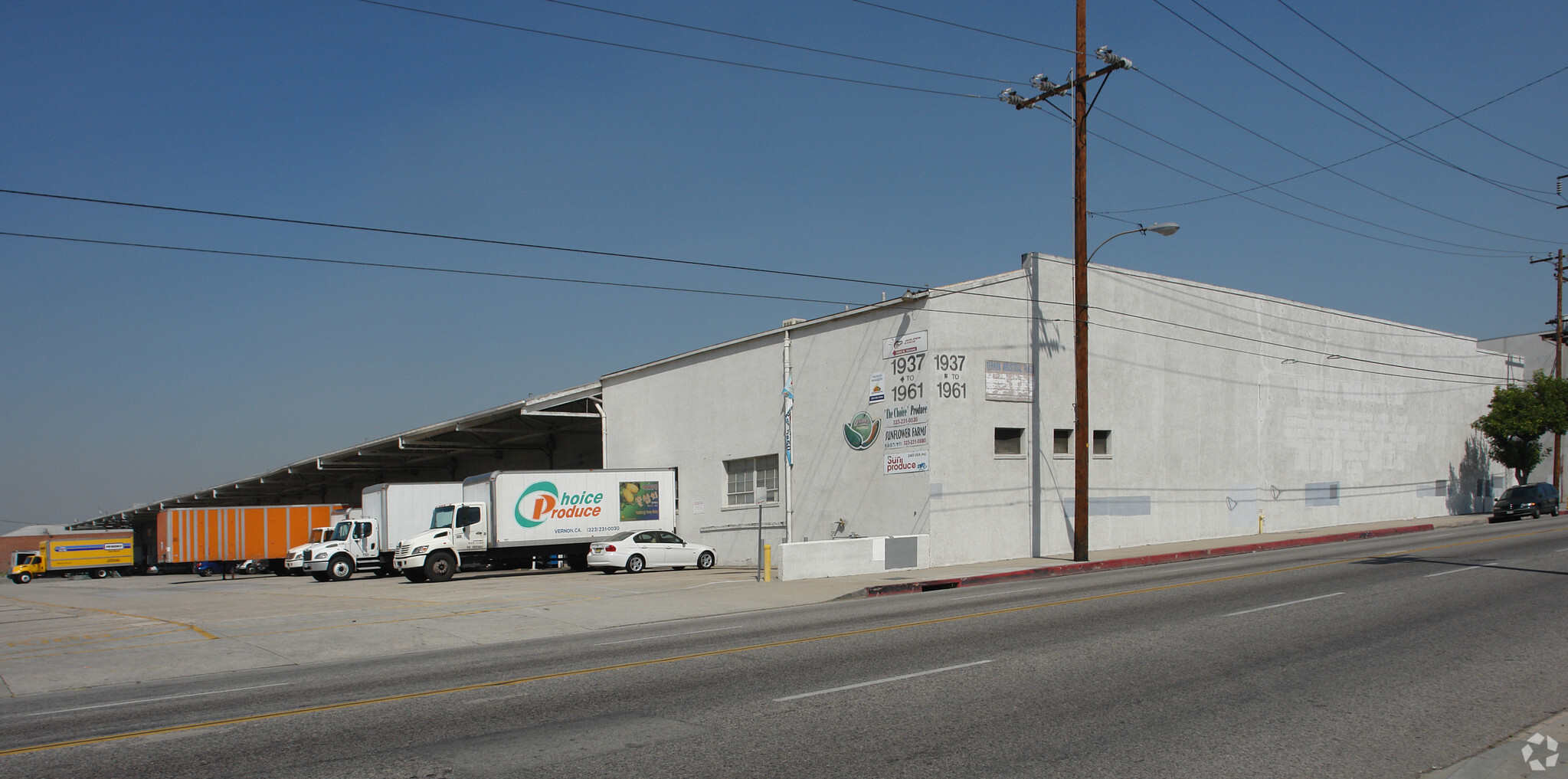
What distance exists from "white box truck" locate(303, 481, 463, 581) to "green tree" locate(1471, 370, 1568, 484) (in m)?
48.4

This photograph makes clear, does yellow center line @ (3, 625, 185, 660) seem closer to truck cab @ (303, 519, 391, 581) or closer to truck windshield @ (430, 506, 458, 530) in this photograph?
truck windshield @ (430, 506, 458, 530)

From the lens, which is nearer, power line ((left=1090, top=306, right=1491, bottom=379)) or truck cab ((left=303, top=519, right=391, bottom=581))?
power line ((left=1090, top=306, right=1491, bottom=379))

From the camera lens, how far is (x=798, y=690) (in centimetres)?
889

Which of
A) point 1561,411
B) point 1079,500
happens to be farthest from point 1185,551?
point 1561,411

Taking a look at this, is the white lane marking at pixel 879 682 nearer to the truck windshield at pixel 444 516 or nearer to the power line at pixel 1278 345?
the power line at pixel 1278 345

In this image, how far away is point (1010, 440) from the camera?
90.7ft

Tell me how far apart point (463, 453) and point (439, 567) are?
2563 cm

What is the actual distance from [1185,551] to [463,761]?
24900 mm

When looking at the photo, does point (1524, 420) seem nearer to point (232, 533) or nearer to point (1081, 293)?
point (1081, 293)

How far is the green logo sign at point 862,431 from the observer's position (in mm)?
27688

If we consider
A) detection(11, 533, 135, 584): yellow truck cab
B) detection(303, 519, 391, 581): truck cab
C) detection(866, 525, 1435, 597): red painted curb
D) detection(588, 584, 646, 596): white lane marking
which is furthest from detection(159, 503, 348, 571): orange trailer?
detection(866, 525, 1435, 597): red painted curb

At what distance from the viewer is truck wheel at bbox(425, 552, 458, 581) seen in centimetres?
3088

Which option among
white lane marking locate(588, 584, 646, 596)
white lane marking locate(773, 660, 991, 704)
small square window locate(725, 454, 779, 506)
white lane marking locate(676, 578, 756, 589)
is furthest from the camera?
small square window locate(725, 454, 779, 506)

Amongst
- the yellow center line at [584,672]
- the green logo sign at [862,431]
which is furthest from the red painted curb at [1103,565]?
the green logo sign at [862,431]
